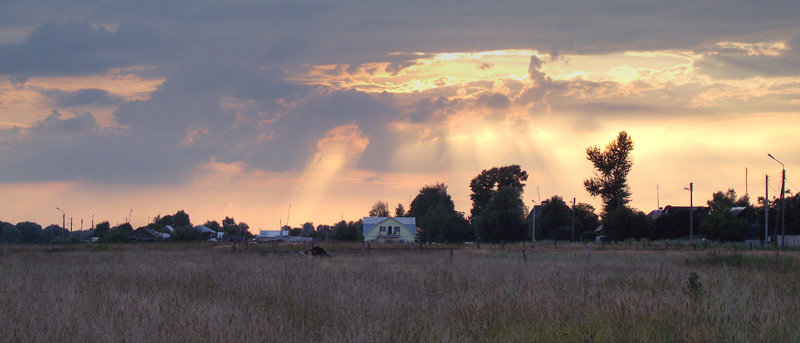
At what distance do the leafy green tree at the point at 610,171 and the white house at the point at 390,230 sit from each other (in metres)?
26.7

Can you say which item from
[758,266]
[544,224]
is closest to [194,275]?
[758,266]

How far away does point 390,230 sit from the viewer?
103750mm

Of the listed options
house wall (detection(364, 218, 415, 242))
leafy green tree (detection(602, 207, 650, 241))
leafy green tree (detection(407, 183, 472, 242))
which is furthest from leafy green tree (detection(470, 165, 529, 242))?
leafy green tree (detection(602, 207, 650, 241))

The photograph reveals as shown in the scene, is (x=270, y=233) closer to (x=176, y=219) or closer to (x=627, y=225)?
(x=176, y=219)

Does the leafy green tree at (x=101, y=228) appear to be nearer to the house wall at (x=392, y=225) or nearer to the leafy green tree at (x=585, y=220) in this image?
the house wall at (x=392, y=225)

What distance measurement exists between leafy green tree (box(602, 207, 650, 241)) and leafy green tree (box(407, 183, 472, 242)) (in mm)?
24993

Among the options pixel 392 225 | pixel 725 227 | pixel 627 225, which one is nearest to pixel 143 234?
pixel 392 225

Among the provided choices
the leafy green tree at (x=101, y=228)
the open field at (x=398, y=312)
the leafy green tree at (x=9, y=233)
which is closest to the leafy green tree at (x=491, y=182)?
the leafy green tree at (x=101, y=228)

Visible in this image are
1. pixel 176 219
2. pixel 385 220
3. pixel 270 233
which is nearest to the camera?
pixel 385 220

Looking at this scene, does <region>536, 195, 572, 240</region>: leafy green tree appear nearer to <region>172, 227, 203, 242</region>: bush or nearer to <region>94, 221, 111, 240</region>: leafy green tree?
<region>172, 227, 203, 242</region>: bush

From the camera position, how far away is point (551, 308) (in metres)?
12.2

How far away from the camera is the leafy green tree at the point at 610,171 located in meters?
91.1

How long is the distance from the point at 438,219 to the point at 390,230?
1267cm

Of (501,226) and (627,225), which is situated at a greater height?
(627,225)
